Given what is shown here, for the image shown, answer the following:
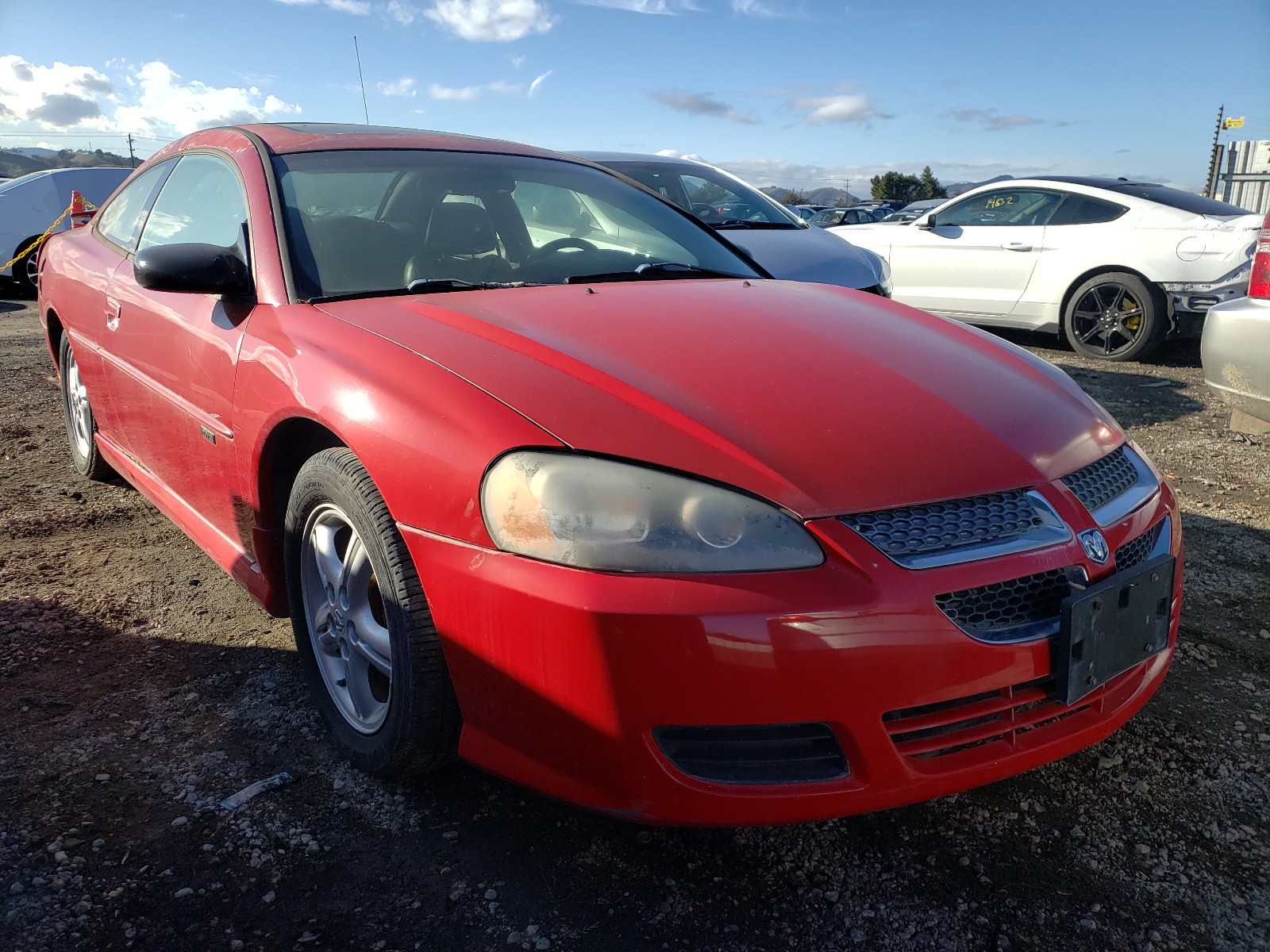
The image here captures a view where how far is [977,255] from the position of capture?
7.46 m

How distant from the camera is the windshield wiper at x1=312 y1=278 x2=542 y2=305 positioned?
2.21 meters

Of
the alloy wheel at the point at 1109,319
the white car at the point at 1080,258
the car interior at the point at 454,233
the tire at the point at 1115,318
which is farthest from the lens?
the alloy wheel at the point at 1109,319

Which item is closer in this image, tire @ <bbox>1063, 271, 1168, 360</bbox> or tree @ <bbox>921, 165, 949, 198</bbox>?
tire @ <bbox>1063, 271, 1168, 360</bbox>

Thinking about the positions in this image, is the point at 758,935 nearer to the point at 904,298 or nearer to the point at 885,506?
the point at 885,506

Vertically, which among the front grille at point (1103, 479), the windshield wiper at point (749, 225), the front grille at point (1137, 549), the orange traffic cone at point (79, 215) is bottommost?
the front grille at point (1137, 549)

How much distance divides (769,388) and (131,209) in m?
2.78

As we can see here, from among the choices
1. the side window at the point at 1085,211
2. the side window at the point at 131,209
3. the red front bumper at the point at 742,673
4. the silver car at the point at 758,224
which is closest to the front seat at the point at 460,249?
the red front bumper at the point at 742,673

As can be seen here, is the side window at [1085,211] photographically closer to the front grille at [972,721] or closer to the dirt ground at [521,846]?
the dirt ground at [521,846]

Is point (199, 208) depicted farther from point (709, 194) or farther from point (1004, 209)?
point (1004, 209)

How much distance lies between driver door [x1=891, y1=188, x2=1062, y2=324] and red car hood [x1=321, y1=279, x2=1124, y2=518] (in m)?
5.40

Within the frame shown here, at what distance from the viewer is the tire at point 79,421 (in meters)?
3.93

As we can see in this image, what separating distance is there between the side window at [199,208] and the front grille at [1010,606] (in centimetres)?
195

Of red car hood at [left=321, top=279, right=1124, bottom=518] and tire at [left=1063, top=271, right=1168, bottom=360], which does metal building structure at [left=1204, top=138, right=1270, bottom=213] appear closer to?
tire at [left=1063, top=271, right=1168, bottom=360]

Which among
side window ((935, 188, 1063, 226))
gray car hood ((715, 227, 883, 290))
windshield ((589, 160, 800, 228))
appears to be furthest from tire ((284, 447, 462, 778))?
side window ((935, 188, 1063, 226))
